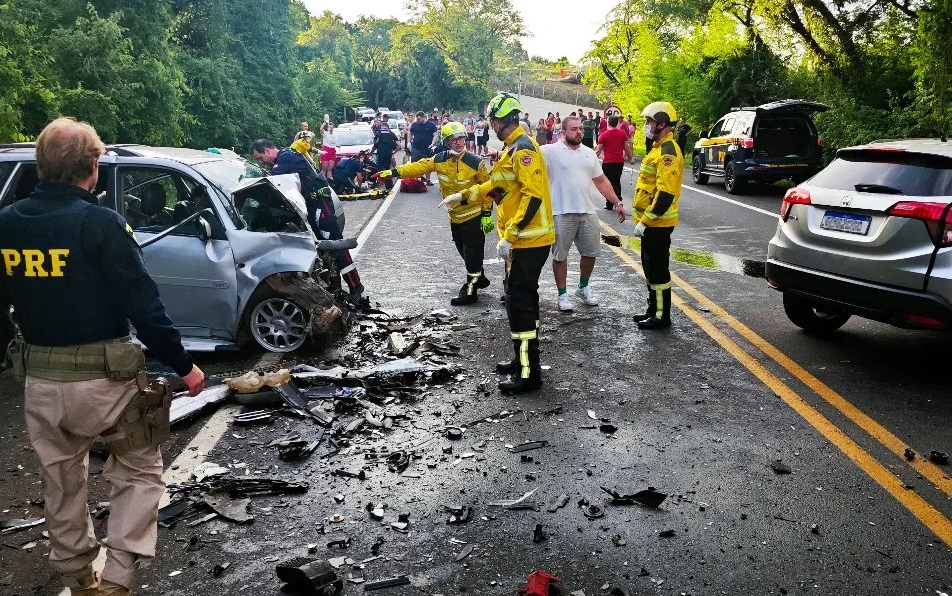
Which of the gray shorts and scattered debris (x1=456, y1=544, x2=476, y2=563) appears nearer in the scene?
scattered debris (x1=456, y1=544, x2=476, y2=563)

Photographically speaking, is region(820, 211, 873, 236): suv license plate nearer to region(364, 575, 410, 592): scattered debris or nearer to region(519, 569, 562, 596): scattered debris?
region(519, 569, 562, 596): scattered debris

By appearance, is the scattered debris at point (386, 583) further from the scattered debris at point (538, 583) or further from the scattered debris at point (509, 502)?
the scattered debris at point (509, 502)

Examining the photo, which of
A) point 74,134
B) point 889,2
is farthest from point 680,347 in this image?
point 889,2

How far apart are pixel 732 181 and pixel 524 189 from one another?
14921mm

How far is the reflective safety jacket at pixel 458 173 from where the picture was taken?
9.26 meters

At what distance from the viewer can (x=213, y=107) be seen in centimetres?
2969

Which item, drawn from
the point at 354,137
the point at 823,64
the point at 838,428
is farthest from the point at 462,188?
the point at 354,137

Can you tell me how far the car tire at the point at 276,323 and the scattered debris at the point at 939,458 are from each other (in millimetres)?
4719

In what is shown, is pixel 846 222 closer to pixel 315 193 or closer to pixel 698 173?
pixel 315 193

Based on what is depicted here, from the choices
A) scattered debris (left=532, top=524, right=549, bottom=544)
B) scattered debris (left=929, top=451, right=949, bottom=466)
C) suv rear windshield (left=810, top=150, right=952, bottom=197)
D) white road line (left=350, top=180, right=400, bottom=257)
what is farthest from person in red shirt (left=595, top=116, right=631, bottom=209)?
scattered debris (left=532, top=524, right=549, bottom=544)

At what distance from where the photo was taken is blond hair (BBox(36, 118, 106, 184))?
10.8 ft

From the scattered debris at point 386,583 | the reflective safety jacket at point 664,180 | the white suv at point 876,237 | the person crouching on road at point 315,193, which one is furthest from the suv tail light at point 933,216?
the person crouching on road at point 315,193

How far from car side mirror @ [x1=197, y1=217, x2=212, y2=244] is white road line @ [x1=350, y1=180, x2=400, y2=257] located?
4746 millimetres

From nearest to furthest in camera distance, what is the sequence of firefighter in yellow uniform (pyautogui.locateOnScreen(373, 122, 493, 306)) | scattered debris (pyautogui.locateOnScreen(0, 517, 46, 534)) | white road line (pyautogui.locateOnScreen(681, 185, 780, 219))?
scattered debris (pyautogui.locateOnScreen(0, 517, 46, 534))
firefighter in yellow uniform (pyautogui.locateOnScreen(373, 122, 493, 306))
white road line (pyautogui.locateOnScreen(681, 185, 780, 219))
